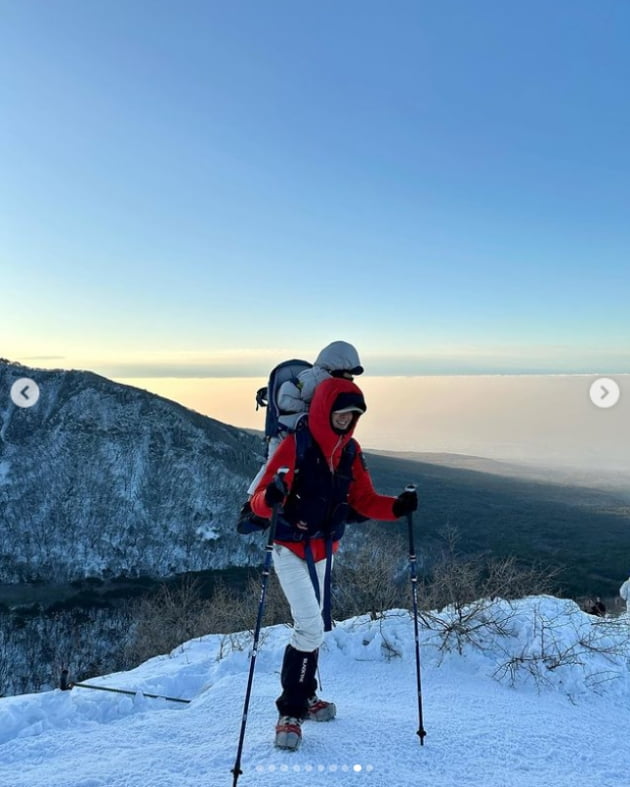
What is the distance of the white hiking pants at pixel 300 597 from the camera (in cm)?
443

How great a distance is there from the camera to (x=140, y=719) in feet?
15.9

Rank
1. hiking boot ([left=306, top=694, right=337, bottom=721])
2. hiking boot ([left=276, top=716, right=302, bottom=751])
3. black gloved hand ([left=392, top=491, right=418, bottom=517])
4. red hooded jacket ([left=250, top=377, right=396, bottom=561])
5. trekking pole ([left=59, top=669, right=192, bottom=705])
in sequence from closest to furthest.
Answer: hiking boot ([left=276, top=716, right=302, bottom=751])
red hooded jacket ([left=250, top=377, right=396, bottom=561])
hiking boot ([left=306, top=694, right=337, bottom=721])
black gloved hand ([left=392, top=491, right=418, bottom=517])
trekking pole ([left=59, top=669, right=192, bottom=705])

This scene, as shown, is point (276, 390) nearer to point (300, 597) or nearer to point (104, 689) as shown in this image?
point (300, 597)

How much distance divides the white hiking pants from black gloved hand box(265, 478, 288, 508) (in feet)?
1.94

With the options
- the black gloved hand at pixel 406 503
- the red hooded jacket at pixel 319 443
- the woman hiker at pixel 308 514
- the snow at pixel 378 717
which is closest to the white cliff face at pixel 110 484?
the snow at pixel 378 717

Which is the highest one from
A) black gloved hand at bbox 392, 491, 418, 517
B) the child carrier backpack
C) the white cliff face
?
the child carrier backpack

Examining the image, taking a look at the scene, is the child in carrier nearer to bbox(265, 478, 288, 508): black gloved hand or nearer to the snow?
bbox(265, 478, 288, 508): black gloved hand

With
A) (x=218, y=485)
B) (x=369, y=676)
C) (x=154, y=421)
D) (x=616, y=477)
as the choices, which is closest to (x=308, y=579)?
(x=369, y=676)

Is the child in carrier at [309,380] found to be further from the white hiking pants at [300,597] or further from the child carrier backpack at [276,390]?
the white hiking pants at [300,597]

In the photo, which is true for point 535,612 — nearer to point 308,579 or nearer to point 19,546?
point 308,579

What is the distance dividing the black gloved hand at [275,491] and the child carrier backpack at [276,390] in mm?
702

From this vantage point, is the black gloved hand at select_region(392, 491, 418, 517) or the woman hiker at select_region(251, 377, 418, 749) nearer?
the woman hiker at select_region(251, 377, 418, 749)

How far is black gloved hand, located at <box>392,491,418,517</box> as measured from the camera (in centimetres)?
479

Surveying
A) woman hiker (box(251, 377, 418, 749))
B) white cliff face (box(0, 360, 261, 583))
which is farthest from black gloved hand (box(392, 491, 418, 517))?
white cliff face (box(0, 360, 261, 583))
